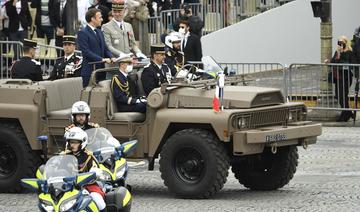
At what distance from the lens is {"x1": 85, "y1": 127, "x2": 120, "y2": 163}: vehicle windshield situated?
609 inches

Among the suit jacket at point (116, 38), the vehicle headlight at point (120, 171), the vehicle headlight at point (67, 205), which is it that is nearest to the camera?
the vehicle headlight at point (67, 205)

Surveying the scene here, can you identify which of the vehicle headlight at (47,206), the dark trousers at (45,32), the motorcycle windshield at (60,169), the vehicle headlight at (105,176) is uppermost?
the dark trousers at (45,32)

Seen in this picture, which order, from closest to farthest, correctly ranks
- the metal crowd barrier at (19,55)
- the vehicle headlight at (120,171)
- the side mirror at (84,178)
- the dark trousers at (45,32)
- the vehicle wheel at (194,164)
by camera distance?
1. the side mirror at (84,178)
2. the vehicle headlight at (120,171)
3. the vehicle wheel at (194,164)
4. the metal crowd barrier at (19,55)
5. the dark trousers at (45,32)

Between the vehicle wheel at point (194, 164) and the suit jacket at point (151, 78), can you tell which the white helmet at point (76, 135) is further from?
the suit jacket at point (151, 78)

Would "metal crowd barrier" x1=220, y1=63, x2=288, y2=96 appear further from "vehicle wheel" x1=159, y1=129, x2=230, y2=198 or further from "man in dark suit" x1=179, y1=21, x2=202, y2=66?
"vehicle wheel" x1=159, y1=129, x2=230, y2=198

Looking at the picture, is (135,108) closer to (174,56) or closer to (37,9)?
(174,56)

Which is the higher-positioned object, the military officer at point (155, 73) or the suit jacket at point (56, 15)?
the suit jacket at point (56, 15)

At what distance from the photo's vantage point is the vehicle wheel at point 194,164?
16844 millimetres

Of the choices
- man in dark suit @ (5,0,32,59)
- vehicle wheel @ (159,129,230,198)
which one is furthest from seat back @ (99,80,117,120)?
man in dark suit @ (5,0,32,59)

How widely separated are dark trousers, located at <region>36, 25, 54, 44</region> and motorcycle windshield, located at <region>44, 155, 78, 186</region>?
14.8m

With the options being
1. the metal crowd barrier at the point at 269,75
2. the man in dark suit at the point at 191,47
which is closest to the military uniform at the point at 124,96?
the metal crowd barrier at the point at 269,75

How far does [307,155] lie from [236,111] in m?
5.24

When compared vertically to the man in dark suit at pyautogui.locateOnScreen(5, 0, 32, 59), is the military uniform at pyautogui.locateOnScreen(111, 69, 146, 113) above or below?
below

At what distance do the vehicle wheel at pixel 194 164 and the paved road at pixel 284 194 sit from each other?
178mm
